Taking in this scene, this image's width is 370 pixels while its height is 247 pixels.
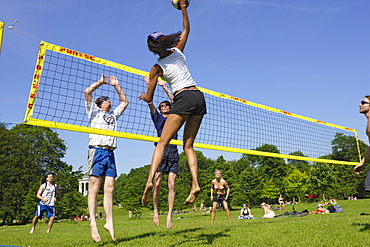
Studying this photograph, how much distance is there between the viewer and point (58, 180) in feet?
103

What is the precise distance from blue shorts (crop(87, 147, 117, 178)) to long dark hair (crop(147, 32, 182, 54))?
216 centimetres

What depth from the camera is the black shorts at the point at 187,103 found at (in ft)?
13.7

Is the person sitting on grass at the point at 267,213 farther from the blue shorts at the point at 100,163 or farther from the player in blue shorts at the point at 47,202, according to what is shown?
the blue shorts at the point at 100,163

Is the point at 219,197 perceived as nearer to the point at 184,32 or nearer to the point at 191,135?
the point at 191,135

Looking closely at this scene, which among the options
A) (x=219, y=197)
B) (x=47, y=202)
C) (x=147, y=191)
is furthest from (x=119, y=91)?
(x=219, y=197)

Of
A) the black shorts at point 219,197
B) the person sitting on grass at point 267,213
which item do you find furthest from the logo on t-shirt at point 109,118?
→ the person sitting on grass at point 267,213

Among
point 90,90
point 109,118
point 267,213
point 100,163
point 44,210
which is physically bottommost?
point 267,213

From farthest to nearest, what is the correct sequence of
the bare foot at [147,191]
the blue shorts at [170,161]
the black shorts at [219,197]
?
the black shorts at [219,197], the blue shorts at [170,161], the bare foot at [147,191]

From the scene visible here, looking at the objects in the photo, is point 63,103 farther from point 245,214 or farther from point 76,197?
point 76,197

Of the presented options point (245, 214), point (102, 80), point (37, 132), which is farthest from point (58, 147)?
point (102, 80)

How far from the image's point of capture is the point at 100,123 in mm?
5715

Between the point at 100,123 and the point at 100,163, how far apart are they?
72cm

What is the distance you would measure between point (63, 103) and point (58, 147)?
41252mm

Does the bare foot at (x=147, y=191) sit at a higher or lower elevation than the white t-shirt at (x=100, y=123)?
lower
